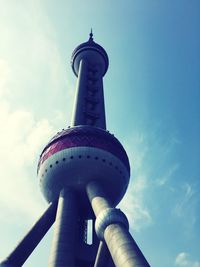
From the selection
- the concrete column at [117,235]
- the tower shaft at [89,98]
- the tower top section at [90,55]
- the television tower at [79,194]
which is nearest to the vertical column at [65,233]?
the television tower at [79,194]

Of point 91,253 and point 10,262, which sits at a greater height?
point 91,253

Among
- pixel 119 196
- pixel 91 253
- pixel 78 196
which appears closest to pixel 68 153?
pixel 78 196

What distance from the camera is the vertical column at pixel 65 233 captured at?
2812 cm

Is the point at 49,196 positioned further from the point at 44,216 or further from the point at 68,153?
the point at 68,153

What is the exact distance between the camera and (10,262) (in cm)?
2845

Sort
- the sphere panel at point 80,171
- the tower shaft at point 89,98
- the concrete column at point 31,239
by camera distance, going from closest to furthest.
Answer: the concrete column at point 31,239 < the sphere panel at point 80,171 < the tower shaft at point 89,98

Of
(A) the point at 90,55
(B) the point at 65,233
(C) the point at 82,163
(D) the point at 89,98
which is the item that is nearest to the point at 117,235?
(B) the point at 65,233

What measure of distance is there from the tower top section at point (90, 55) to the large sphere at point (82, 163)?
18731 millimetres

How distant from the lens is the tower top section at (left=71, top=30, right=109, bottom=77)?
52.7 metres

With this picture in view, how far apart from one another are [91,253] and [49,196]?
282 inches

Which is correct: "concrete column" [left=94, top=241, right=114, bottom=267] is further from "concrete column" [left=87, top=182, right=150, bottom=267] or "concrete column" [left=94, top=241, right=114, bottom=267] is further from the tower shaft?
the tower shaft

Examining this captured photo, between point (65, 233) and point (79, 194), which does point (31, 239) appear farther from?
point (79, 194)

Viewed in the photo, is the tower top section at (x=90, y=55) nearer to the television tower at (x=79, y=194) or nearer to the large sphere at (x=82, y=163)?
the television tower at (x=79, y=194)

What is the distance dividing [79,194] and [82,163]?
3448 millimetres
